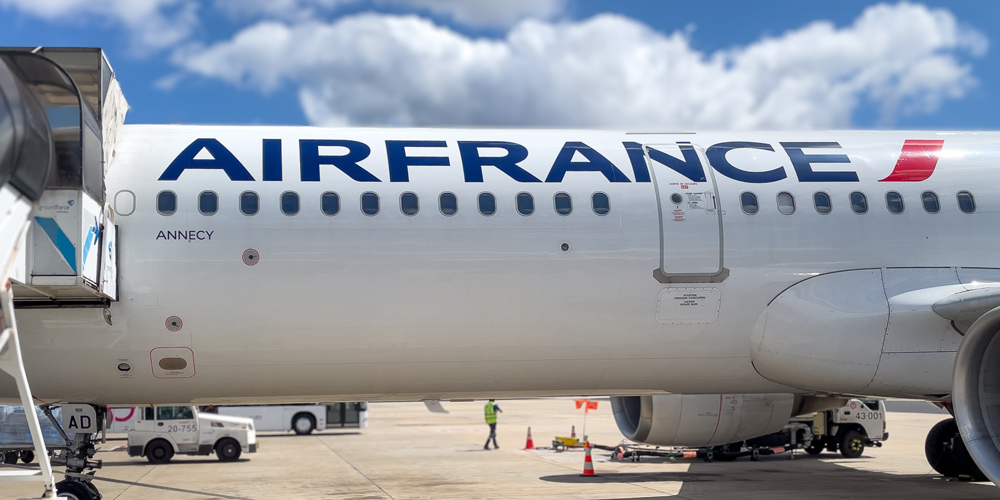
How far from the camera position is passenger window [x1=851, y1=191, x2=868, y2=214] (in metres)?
10.3

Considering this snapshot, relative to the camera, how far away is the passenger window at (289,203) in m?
9.31

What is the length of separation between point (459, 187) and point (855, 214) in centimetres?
455

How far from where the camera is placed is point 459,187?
32.0ft

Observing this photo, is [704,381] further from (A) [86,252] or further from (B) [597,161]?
(A) [86,252]

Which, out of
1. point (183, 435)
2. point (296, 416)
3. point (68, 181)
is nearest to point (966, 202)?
point (68, 181)

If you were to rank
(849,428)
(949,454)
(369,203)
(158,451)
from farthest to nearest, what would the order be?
(158,451) < (849,428) < (949,454) < (369,203)

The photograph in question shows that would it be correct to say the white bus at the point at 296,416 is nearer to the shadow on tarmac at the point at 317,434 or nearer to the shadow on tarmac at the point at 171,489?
the shadow on tarmac at the point at 317,434

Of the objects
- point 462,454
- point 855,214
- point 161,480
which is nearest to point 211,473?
point 161,480

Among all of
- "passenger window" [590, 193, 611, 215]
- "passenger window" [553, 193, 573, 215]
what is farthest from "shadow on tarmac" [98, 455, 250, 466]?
"passenger window" [590, 193, 611, 215]

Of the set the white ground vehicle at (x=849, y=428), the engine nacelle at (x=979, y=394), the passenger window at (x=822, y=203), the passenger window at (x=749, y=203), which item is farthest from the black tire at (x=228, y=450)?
the engine nacelle at (x=979, y=394)

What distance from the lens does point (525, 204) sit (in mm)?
9742

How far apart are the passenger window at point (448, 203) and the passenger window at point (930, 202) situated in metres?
5.50

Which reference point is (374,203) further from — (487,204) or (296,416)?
(296,416)

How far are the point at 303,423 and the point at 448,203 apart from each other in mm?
24311
